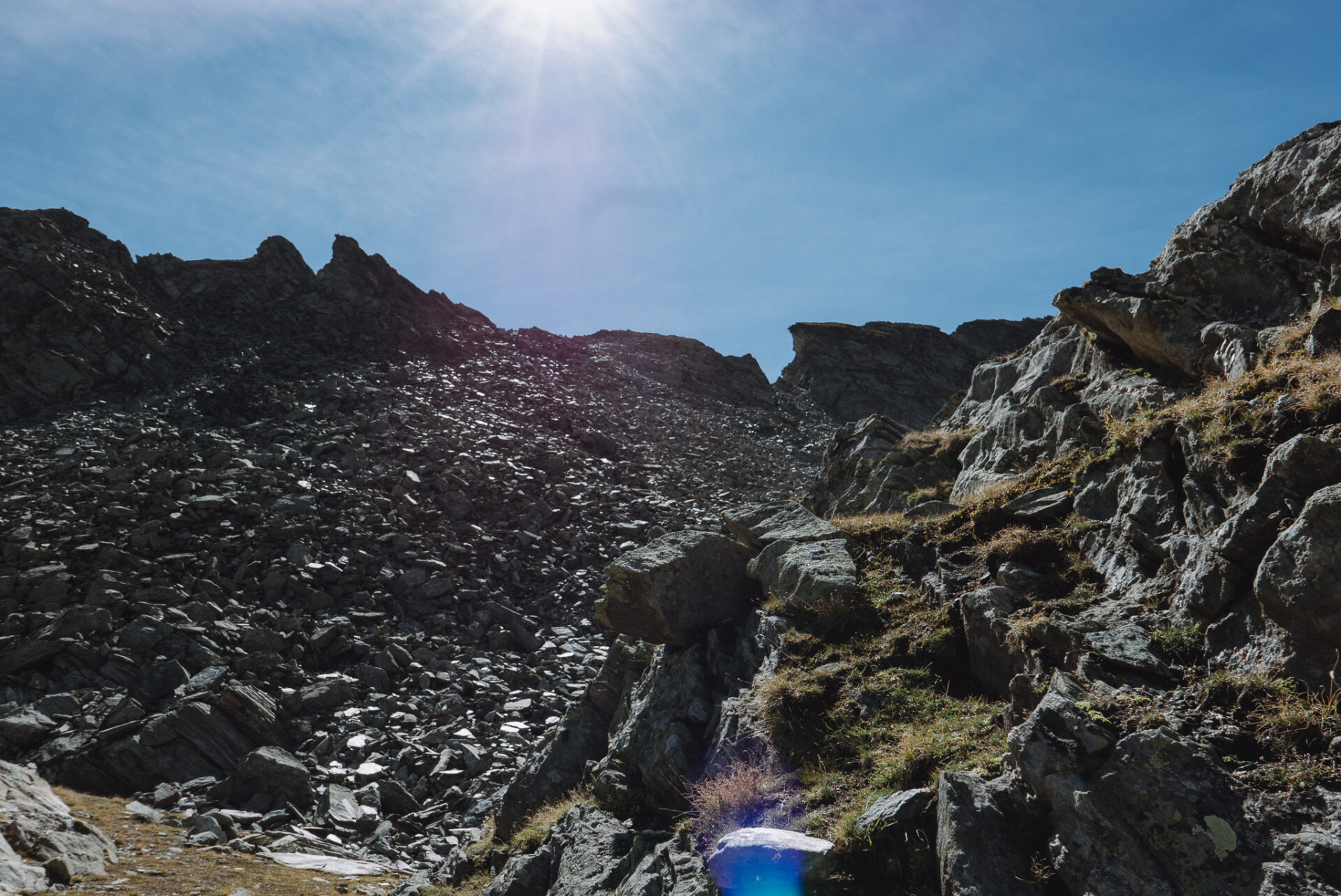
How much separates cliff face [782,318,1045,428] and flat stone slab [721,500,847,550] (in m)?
55.9

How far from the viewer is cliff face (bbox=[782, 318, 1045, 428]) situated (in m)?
72.2

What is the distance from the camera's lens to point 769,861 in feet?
19.9

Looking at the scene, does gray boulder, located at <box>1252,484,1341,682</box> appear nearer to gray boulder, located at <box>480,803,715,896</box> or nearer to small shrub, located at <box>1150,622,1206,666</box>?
small shrub, located at <box>1150,622,1206,666</box>

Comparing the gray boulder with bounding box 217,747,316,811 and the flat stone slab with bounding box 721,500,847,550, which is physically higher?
the flat stone slab with bounding box 721,500,847,550

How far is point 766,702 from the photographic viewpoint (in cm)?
890

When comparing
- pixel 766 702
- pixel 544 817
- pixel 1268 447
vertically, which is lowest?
pixel 544 817

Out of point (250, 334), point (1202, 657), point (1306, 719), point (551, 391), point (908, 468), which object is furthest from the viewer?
point (551, 391)

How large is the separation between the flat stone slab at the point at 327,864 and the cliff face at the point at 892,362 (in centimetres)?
6079

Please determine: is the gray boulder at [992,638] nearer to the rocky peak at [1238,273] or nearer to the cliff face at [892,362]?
the rocky peak at [1238,273]

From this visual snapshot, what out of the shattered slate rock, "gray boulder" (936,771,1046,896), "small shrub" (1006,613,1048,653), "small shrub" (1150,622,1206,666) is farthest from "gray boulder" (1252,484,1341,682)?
the shattered slate rock

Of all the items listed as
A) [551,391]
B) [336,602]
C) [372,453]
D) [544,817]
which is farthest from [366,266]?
[544,817]

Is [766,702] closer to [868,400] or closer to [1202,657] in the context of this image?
[1202,657]

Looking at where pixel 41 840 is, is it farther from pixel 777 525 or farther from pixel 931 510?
pixel 931 510

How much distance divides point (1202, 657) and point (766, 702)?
4.64 metres
